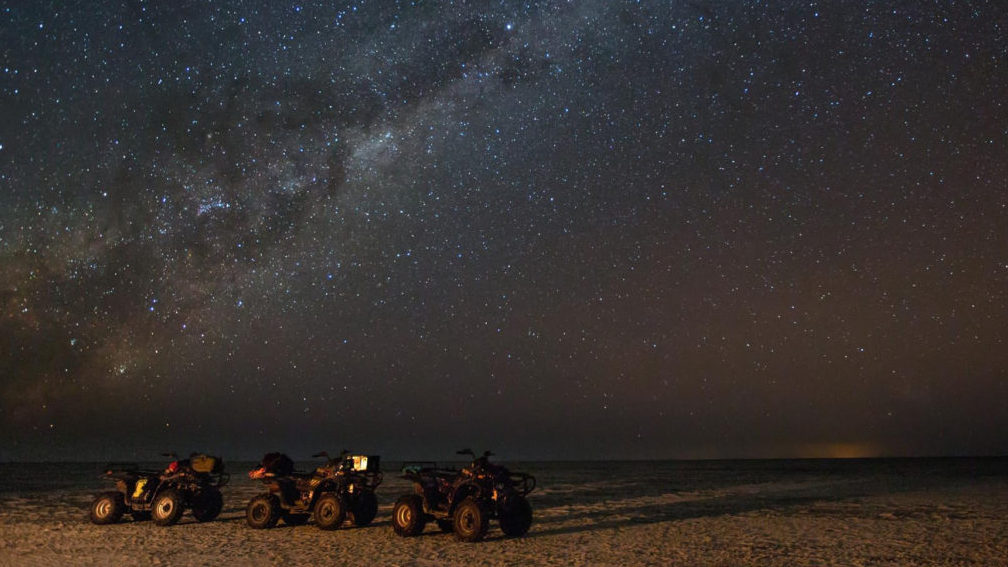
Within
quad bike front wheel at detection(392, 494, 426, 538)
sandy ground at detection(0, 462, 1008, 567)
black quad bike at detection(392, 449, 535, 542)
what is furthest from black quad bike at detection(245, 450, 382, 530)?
black quad bike at detection(392, 449, 535, 542)

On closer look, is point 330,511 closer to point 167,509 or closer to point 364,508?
point 364,508

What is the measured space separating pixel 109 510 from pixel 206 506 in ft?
7.59

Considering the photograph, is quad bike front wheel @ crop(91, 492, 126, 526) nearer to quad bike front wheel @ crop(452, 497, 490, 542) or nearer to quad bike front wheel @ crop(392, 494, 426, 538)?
quad bike front wheel @ crop(392, 494, 426, 538)

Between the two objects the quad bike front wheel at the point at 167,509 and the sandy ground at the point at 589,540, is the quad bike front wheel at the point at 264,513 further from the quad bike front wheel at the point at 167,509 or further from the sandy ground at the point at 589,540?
the quad bike front wheel at the point at 167,509

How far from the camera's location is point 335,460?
61.2 ft

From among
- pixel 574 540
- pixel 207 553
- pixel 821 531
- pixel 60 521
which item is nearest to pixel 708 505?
pixel 821 531

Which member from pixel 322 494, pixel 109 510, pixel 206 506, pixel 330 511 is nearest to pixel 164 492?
pixel 206 506

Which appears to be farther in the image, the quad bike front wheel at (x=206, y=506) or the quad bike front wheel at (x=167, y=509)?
the quad bike front wheel at (x=206, y=506)

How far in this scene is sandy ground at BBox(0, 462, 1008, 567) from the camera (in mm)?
14633

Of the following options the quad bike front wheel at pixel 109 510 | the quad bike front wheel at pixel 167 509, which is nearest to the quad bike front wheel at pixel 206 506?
the quad bike front wheel at pixel 167 509

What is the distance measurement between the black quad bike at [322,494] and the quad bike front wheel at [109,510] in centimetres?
346

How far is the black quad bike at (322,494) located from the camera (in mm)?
18469

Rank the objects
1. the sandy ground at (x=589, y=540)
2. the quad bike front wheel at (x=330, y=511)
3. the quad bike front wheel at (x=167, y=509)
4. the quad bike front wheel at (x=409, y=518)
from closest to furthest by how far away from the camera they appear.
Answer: the sandy ground at (x=589, y=540)
the quad bike front wheel at (x=409, y=518)
the quad bike front wheel at (x=330, y=511)
the quad bike front wheel at (x=167, y=509)

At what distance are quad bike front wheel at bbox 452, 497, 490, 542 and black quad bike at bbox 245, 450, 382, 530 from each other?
2.66m
